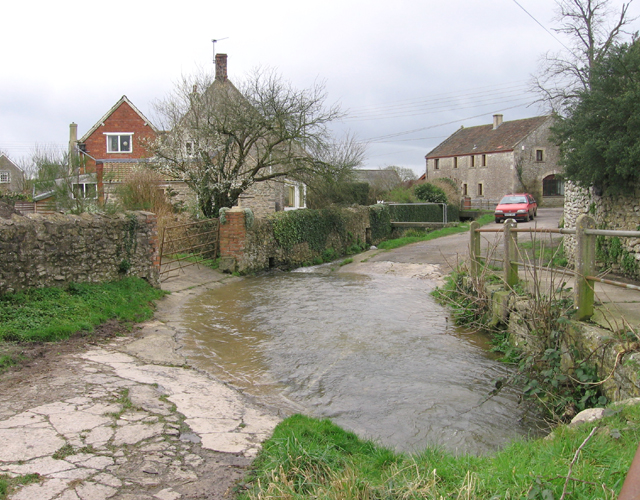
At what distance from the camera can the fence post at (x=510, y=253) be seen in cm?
805

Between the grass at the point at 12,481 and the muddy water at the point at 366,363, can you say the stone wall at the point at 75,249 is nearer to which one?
the muddy water at the point at 366,363

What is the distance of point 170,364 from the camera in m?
6.65

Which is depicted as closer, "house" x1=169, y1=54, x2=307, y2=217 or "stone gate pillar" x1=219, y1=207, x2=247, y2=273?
"stone gate pillar" x1=219, y1=207, x2=247, y2=273

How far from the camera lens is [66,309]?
7949mm

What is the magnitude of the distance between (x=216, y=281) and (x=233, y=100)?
805 centimetres

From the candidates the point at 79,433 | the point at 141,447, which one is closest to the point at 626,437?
the point at 141,447

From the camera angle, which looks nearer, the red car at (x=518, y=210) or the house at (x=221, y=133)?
the house at (x=221, y=133)

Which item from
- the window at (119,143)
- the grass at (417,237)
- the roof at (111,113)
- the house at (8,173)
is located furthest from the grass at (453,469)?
the house at (8,173)

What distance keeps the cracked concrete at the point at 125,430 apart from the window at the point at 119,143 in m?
31.6

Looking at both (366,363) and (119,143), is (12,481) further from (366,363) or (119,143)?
(119,143)

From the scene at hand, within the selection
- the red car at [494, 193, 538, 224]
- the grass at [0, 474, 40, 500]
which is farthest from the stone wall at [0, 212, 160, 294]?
the red car at [494, 193, 538, 224]

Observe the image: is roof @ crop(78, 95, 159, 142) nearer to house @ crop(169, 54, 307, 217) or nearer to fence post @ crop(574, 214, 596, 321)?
house @ crop(169, 54, 307, 217)

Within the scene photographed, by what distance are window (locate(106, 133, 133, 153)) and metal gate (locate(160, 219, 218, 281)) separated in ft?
72.2

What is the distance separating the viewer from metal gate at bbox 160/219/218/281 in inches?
580
